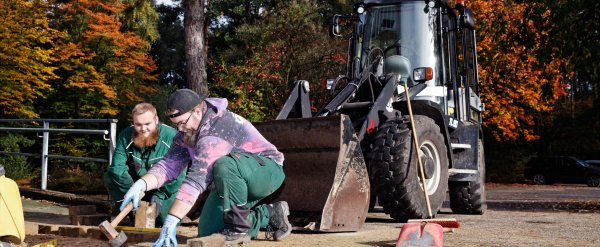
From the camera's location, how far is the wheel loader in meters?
7.39

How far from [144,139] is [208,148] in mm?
1762

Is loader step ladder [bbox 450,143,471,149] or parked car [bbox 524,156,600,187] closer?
loader step ladder [bbox 450,143,471,149]

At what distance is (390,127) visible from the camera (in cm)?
832

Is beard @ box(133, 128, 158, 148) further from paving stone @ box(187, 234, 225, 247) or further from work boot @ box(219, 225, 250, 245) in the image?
paving stone @ box(187, 234, 225, 247)

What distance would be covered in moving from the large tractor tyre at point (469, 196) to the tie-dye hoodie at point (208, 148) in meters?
4.87

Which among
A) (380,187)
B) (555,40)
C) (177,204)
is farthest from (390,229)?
(555,40)

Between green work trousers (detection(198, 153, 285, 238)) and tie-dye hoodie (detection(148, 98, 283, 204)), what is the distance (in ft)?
0.24

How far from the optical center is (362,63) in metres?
10.3

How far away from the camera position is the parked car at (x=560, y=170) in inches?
1355

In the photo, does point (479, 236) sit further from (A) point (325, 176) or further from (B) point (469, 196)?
(B) point (469, 196)

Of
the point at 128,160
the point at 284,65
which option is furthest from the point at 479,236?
the point at 284,65

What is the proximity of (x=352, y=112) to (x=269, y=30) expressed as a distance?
16.9 metres

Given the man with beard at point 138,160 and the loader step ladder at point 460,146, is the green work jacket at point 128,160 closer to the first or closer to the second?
the man with beard at point 138,160

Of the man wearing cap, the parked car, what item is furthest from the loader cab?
the parked car
